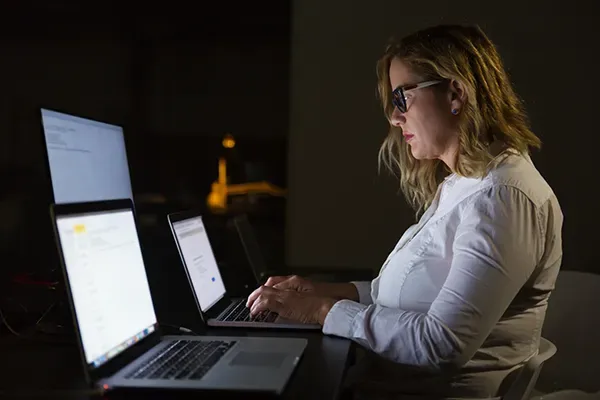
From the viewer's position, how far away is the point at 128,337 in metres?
1.24

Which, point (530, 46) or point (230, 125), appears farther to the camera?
point (230, 125)

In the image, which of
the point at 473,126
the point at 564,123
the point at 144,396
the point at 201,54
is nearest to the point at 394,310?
the point at 473,126

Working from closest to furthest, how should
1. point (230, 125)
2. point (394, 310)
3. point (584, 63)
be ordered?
point (394, 310)
point (584, 63)
point (230, 125)

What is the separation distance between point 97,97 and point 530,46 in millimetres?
1941

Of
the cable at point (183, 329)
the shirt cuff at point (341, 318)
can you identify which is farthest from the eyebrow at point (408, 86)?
the cable at point (183, 329)

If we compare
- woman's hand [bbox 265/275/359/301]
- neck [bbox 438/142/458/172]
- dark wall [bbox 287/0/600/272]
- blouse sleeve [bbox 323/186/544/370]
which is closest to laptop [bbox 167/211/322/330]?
woman's hand [bbox 265/275/359/301]

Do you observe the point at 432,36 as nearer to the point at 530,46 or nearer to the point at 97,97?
the point at 530,46

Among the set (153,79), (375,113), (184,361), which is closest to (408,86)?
(184,361)

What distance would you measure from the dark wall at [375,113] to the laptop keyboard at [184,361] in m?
1.73

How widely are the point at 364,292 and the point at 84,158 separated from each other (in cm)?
80

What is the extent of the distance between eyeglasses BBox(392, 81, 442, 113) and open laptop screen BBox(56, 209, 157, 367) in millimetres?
649

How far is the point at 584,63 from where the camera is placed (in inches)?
112

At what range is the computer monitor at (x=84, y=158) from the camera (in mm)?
1423

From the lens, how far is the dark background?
287 centimetres
